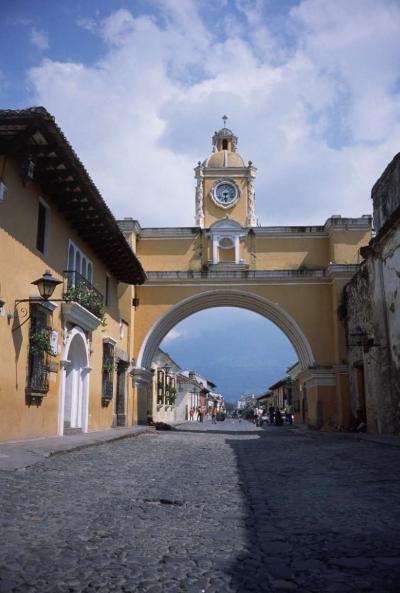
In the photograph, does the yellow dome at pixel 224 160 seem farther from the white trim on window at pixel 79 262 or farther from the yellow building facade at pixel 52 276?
the white trim on window at pixel 79 262

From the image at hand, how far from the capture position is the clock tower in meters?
25.3

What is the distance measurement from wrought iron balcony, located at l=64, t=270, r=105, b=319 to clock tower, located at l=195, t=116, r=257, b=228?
10415mm

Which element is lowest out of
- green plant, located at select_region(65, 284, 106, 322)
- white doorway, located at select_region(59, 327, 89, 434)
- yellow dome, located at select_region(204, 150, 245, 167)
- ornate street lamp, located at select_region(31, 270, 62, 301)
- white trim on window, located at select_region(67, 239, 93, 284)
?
white doorway, located at select_region(59, 327, 89, 434)

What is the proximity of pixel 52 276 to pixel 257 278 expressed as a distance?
13471mm

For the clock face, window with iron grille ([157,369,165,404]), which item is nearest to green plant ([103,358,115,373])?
the clock face

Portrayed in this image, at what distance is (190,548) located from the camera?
359cm

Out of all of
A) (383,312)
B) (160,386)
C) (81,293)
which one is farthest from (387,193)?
(160,386)

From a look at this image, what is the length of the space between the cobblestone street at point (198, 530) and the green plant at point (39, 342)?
374cm

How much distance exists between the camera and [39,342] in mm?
11039

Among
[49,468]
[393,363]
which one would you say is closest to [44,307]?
[49,468]

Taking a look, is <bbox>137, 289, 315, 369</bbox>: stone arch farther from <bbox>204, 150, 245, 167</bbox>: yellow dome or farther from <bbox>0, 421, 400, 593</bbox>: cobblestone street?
<bbox>0, 421, 400, 593</bbox>: cobblestone street

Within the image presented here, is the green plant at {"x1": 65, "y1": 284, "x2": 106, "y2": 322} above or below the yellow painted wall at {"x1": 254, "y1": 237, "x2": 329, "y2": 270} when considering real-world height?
below

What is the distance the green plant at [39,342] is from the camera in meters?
10.9

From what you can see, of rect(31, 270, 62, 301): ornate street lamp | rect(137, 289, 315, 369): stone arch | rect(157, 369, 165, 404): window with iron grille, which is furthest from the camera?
rect(157, 369, 165, 404): window with iron grille
